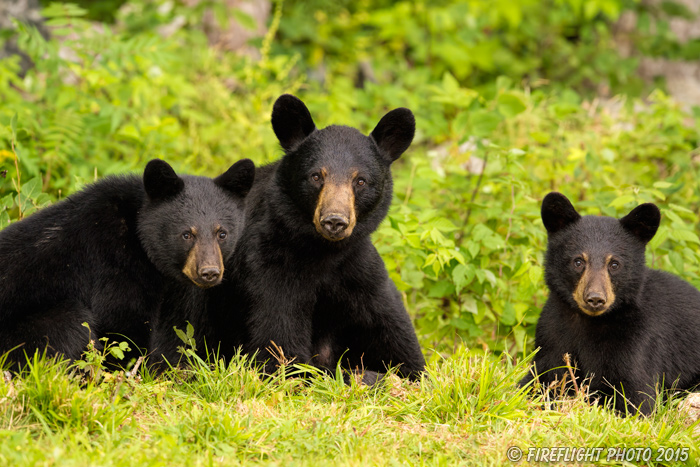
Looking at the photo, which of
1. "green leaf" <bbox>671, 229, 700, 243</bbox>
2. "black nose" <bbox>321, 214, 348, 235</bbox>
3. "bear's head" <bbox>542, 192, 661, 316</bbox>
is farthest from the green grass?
"green leaf" <bbox>671, 229, 700, 243</bbox>

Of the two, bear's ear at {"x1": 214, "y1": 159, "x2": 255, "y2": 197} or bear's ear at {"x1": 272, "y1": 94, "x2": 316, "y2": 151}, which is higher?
bear's ear at {"x1": 272, "y1": 94, "x2": 316, "y2": 151}

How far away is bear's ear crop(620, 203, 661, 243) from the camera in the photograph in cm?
464

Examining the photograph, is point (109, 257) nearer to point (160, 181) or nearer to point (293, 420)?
point (160, 181)

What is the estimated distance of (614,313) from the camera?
4.66 m

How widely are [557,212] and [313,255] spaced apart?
1554mm

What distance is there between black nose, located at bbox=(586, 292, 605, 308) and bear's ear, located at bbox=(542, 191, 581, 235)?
1.95 ft

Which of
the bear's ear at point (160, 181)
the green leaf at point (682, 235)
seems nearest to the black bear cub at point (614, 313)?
the green leaf at point (682, 235)

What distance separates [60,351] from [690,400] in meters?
3.49

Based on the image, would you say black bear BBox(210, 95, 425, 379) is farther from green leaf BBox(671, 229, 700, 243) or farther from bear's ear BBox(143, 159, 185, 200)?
green leaf BBox(671, 229, 700, 243)

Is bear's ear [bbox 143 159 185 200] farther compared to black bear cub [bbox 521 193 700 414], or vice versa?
black bear cub [bbox 521 193 700 414]

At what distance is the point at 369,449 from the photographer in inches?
139

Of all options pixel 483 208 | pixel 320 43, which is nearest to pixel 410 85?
pixel 320 43

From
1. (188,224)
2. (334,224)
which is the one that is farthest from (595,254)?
(188,224)

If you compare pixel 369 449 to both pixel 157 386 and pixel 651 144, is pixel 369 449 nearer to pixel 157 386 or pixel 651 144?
pixel 157 386
